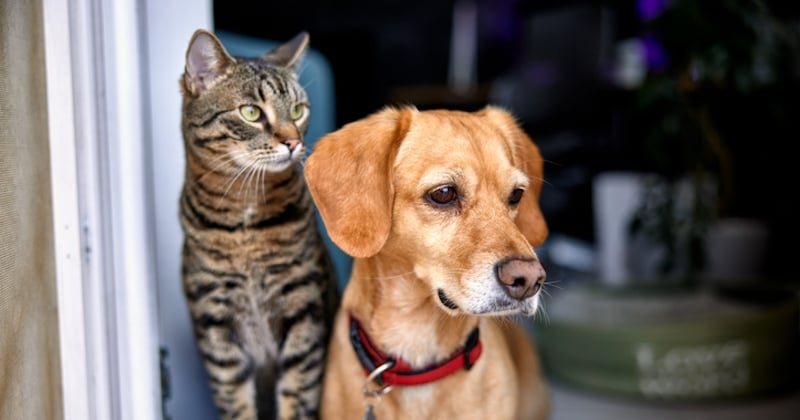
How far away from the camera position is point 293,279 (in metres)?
1.26

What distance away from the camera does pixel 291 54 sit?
1333 millimetres

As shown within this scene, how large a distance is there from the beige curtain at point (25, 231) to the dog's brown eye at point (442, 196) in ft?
2.02

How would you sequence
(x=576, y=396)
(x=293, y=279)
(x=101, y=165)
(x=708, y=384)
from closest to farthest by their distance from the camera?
(x=101, y=165) → (x=293, y=279) → (x=708, y=384) → (x=576, y=396)

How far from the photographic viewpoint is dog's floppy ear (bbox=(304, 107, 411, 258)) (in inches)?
46.7

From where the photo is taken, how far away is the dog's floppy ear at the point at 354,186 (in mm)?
1186

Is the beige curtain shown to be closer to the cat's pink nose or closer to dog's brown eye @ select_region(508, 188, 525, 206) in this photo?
the cat's pink nose

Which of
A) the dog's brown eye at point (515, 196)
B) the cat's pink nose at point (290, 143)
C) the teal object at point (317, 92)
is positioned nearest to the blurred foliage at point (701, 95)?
the teal object at point (317, 92)

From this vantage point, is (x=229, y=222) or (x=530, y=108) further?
(x=530, y=108)

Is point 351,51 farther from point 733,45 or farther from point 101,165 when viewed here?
point 101,165

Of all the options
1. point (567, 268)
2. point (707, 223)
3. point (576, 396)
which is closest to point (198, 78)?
point (576, 396)

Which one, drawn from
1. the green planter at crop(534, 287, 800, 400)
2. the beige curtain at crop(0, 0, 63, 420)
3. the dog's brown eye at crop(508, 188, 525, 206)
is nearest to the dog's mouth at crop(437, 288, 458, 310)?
the dog's brown eye at crop(508, 188, 525, 206)

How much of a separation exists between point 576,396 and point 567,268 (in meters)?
2.21

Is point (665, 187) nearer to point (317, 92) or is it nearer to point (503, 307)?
point (317, 92)

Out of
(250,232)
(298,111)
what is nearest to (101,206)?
(250,232)
